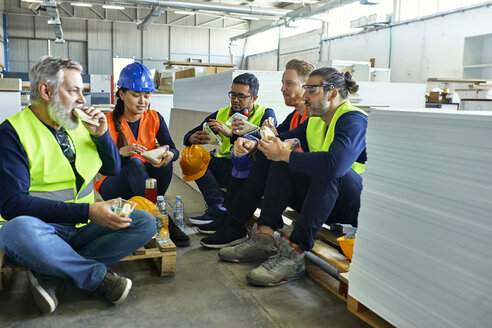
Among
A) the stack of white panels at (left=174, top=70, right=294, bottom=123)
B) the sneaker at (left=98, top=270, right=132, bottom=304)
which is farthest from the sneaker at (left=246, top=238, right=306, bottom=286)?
the stack of white panels at (left=174, top=70, right=294, bottom=123)

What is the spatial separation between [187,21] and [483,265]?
79.3 ft

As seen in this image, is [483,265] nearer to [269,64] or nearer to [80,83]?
[80,83]

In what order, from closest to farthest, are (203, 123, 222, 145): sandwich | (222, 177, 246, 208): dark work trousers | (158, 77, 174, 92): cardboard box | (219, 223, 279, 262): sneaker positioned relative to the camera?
(219, 223, 279, 262): sneaker → (222, 177, 246, 208): dark work trousers → (203, 123, 222, 145): sandwich → (158, 77, 174, 92): cardboard box

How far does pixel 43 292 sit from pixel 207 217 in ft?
6.22

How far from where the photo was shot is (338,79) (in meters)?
2.63

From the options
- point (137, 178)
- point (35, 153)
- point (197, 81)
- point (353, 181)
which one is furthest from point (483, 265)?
point (197, 81)

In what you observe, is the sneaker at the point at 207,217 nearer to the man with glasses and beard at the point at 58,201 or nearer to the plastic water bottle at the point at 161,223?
the plastic water bottle at the point at 161,223

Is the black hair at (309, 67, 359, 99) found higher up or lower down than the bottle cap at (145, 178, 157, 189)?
higher up

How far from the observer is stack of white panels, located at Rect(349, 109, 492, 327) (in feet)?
4.80

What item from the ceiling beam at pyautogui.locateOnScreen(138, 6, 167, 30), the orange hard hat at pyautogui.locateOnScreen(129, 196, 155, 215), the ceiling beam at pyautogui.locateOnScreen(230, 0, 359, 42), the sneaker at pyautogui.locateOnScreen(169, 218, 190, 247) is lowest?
the sneaker at pyautogui.locateOnScreen(169, 218, 190, 247)

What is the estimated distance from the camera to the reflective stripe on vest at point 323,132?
255 cm

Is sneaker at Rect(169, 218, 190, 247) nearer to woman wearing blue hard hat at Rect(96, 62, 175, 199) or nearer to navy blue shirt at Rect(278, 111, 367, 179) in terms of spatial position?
woman wearing blue hard hat at Rect(96, 62, 175, 199)

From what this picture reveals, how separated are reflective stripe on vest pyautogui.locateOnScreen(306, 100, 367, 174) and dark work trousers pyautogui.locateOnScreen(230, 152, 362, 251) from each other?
8.3 inches

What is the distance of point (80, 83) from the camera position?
7.66 feet
